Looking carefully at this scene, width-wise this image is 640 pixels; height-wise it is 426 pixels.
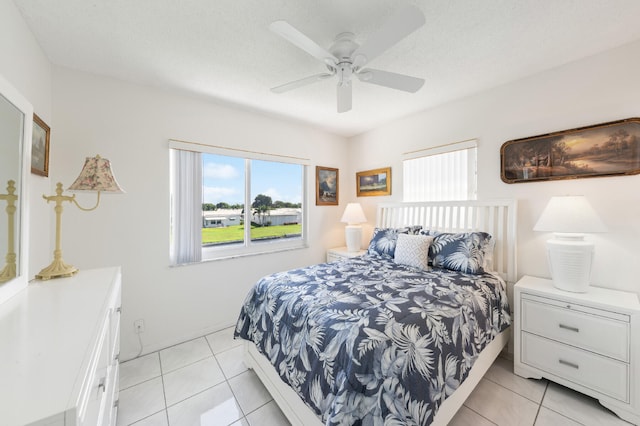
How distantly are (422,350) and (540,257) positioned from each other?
1.78 metres

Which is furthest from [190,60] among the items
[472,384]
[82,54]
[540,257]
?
[540,257]

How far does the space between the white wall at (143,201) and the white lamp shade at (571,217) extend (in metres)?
2.89

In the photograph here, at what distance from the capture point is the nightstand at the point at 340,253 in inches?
133

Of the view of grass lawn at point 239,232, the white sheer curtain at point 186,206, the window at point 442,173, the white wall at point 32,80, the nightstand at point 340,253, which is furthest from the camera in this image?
the nightstand at point 340,253

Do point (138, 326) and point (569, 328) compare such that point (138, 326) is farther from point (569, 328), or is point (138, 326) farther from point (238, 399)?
point (569, 328)

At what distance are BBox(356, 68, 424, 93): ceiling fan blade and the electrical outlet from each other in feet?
9.34

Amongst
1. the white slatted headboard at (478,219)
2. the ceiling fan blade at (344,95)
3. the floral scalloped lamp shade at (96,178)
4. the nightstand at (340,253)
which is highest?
the ceiling fan blade at (344,95)

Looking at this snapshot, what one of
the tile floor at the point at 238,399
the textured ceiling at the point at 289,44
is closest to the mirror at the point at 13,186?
the textured ceiling at the point at 289,44

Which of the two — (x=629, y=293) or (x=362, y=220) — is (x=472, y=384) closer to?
(x=629, y=293)

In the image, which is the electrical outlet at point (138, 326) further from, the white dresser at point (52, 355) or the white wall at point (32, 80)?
the white dresser at point (52, 355)

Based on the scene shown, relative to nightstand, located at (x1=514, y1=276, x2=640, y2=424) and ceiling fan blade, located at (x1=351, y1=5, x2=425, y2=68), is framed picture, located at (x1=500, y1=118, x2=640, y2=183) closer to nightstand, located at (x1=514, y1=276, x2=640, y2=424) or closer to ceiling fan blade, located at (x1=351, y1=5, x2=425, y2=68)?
nightstand, located at (x1=514, y1=276, x2=640, y2=424)

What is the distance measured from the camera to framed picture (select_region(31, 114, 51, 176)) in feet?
5.43

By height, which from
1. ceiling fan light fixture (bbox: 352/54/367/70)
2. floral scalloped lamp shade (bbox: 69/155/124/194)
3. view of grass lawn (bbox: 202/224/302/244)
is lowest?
view of grass lawn (bbox: 202/224/302/244)

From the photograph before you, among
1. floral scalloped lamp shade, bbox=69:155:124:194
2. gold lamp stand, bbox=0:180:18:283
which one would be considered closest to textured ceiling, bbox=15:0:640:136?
floral scalloped lamp shade, bbox=69:155:124:194
